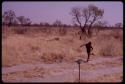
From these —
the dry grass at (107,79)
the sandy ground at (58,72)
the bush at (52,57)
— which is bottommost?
the bush at (52,57)

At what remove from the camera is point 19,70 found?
8.19 m

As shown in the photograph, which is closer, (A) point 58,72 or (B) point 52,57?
(A) point 58,72

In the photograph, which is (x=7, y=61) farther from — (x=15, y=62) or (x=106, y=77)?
(x=106, y=77)

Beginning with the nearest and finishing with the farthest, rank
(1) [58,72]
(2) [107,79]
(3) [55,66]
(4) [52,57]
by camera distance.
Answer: (2) [107,79], (1) [58,72], (3) [55,66], (4) [52,57]

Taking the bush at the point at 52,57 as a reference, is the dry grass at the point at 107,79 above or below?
above

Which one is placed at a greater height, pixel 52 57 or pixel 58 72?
pixel 58 72

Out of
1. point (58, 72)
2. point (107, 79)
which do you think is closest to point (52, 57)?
point (58, 72)

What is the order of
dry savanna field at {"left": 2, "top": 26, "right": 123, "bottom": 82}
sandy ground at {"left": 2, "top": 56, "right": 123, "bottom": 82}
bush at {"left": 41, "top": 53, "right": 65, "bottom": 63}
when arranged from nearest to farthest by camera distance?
sandy ground at {"left": 2, "top": 56, "right": 123, "bottom": 82}, dry savanna field at {"left": 2, "top": 26, "right": 123, "bottom": 82}, bush at {"left": 41, "top": 53, "right": 65, "bottom": 63}

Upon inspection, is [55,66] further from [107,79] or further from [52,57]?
[107,79]

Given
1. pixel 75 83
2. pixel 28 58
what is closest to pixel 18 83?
pixel 75 83

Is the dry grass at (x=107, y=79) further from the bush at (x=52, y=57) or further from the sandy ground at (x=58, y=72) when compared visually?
the bush at (x=52, y=57)

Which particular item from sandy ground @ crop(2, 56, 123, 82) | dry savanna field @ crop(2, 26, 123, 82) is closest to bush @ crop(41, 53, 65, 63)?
dry savanna field @ crop(2, 26, 123, 82)

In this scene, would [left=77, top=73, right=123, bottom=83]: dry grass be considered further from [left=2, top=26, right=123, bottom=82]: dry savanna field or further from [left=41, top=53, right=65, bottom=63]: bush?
[left=41, top=53, right=65, bottom=63]: bush

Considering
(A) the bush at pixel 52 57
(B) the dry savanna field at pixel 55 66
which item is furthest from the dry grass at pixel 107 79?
(A) the bush at pixel 52 57
